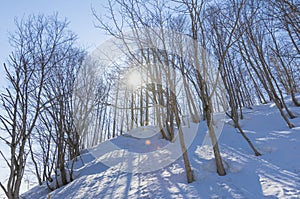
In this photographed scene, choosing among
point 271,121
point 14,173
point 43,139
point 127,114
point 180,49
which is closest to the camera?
point 14,173

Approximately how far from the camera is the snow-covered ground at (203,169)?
4.51 metres

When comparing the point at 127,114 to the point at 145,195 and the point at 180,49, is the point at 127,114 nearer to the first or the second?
the point at 180,49

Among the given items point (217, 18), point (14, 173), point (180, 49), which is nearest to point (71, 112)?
point (14, 173)

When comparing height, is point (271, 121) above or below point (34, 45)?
below

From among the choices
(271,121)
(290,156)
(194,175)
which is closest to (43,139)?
(194,175)

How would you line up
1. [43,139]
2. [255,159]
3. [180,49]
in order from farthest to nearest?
[43,139] → [180,49] → [255,159]

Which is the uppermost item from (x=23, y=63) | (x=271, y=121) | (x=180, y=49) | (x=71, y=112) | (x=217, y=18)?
(x=217, y=18)

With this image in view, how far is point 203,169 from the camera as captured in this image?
19.0ft

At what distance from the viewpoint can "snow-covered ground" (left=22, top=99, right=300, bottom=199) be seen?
4508mm

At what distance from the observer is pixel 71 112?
9.18 m

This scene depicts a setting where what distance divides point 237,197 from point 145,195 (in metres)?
2.21

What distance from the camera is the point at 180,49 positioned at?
7.15 meters

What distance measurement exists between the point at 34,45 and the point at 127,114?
487 inches

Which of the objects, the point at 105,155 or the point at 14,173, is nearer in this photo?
the point at 14,173
